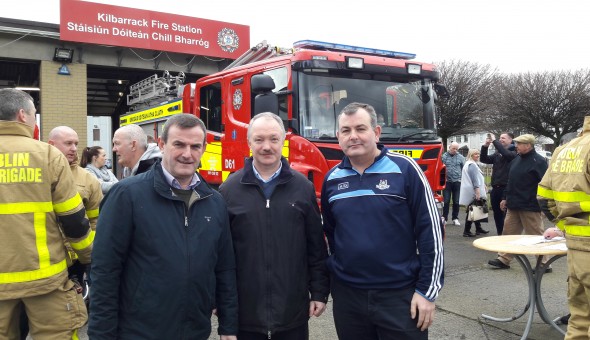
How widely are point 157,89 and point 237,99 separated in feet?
13.7

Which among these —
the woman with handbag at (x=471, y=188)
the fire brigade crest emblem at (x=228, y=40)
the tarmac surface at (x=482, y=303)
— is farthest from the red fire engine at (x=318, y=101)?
the fire brigade crest emblem at (x=228, y=40)

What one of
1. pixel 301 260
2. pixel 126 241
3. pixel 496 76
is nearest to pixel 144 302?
pixel 126 241

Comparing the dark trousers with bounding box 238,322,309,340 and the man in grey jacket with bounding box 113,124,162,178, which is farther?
A: the man in grey jacket with bounding box 113,124,162,178

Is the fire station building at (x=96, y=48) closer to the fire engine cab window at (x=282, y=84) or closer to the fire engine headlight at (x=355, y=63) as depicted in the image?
the fire engine cab window at (x=282, y=84)

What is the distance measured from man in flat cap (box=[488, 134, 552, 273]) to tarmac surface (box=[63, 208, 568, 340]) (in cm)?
40

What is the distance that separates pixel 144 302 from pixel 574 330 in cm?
278

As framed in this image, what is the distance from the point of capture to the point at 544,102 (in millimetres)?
28047

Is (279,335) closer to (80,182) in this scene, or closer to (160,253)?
(160,253)

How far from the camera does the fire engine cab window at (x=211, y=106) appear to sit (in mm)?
6836

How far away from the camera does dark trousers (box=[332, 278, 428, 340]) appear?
7.55 feet

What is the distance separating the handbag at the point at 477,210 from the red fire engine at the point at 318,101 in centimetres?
262

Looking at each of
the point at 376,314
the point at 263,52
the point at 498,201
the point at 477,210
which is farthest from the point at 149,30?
the point at 376,314

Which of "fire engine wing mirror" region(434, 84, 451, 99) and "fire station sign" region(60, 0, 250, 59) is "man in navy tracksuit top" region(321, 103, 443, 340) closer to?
"fire engine wing mirror" region(434, 84, 451, 99)

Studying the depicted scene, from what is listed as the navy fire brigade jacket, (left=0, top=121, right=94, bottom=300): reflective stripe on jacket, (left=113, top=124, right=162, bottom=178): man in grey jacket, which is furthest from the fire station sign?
the navy fire brigade jacket
